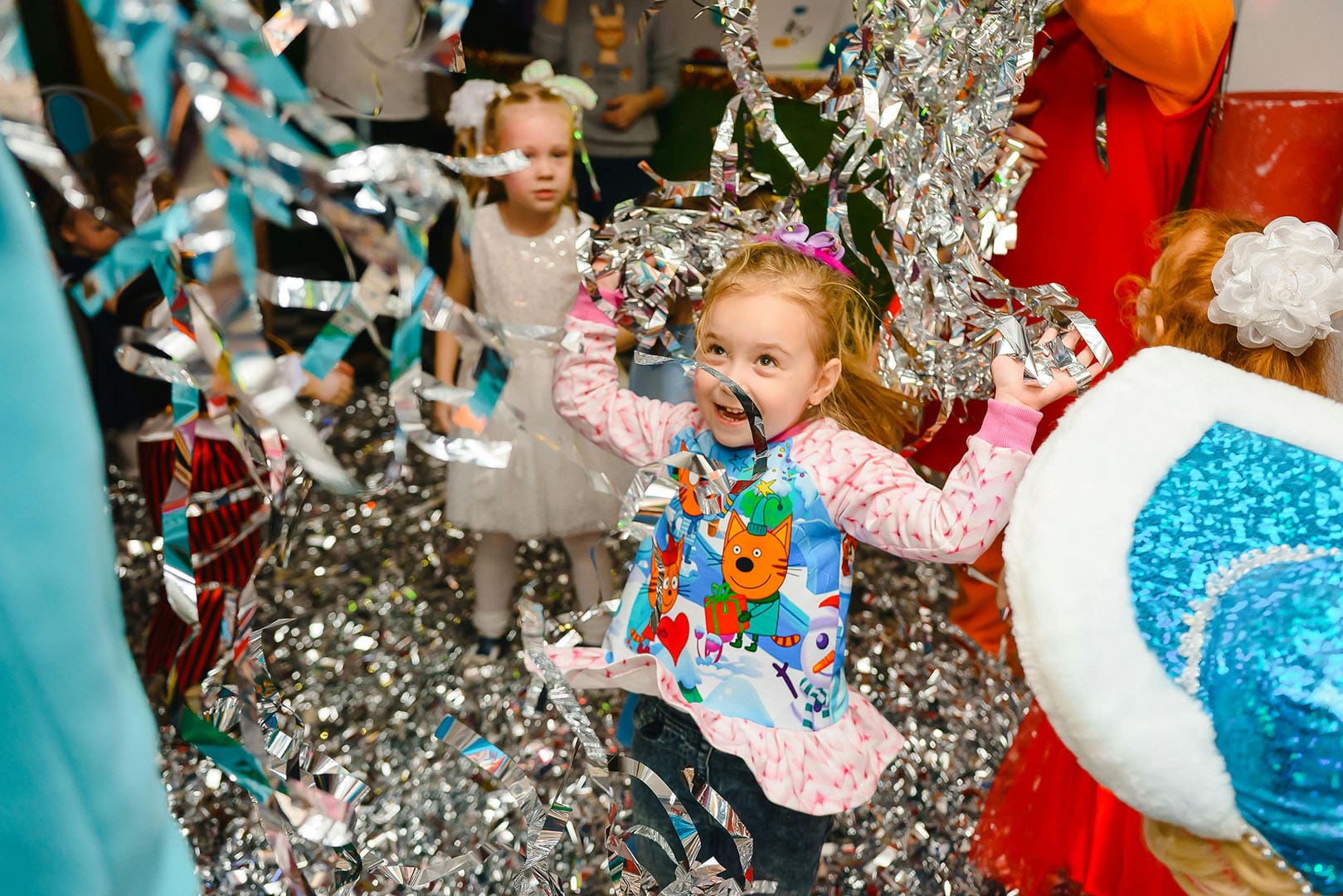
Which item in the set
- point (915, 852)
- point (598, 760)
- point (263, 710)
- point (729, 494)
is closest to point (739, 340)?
point (729, 494)

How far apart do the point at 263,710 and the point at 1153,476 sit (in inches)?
25.0

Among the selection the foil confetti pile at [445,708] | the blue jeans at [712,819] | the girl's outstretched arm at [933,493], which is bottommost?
the foil confetti pile at [445,708]

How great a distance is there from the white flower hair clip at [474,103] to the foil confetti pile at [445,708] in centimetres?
66

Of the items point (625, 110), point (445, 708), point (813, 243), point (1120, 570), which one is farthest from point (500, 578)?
point (1120, 570)

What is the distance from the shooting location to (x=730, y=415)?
3.31 ft

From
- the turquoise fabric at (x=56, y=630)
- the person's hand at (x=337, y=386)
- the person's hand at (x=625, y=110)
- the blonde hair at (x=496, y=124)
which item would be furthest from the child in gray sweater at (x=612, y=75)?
the turquoise fabric at (x=56, y=630)

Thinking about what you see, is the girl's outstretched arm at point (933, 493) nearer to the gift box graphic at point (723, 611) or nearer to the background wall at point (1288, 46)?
the gift box graphic at point (723, 611)

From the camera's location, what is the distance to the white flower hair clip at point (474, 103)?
1540 mm

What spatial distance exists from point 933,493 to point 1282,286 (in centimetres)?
34

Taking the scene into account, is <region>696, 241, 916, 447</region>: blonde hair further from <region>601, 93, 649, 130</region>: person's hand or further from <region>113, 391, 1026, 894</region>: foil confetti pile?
<region>601, 93, 649, 130</region>: person's hand

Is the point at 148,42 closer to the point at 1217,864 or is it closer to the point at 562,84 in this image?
the point at 1217,864

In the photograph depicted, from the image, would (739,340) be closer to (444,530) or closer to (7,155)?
(7,155)

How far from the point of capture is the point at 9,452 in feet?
1.13

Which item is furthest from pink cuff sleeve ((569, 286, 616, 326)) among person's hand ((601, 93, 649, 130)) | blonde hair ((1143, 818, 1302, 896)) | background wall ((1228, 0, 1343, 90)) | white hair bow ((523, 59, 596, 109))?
background wall ((1228, 0, 1343, 90))
